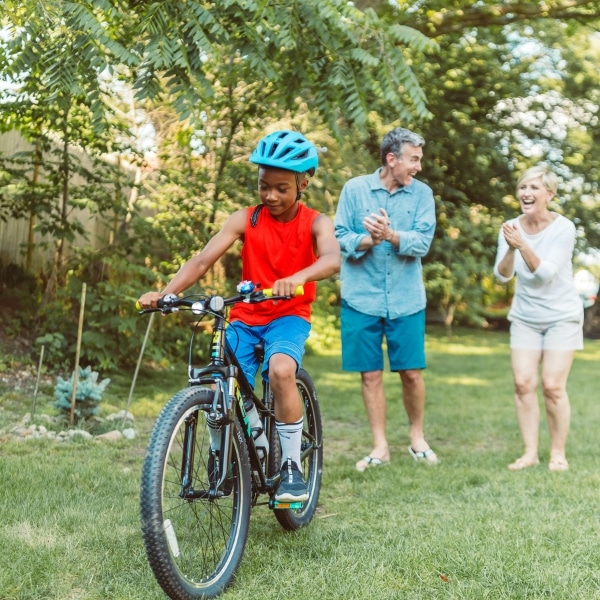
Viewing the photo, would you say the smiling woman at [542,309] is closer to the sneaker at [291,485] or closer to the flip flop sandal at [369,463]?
the flip flop sandal at [369,463]

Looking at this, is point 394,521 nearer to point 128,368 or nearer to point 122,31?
point 122,31

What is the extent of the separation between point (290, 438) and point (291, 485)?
0.22m

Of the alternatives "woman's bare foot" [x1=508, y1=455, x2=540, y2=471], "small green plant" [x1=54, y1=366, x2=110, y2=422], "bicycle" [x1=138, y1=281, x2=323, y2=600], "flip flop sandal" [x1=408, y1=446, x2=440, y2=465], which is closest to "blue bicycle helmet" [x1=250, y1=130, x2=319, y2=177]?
"bicycle" [x1=138, y1=281, x2=323, y2=600]

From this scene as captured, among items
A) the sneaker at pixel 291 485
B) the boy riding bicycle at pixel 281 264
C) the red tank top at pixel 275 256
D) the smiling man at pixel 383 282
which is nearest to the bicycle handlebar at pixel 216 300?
the boy riding bicycle at pixel 281 264

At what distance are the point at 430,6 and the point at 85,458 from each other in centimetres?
776

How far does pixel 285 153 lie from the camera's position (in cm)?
361

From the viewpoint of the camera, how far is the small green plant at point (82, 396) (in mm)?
6238

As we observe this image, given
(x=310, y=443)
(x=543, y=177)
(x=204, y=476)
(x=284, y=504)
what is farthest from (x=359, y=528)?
(x=543, y=177)

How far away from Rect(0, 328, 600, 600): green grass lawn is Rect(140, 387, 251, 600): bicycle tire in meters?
0.14

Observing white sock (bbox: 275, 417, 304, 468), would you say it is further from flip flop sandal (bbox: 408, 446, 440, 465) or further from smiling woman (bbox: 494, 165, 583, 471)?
smiling woman (bbox: 494, 165, 583, 471)

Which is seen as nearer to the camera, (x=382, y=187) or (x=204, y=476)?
(x=204, y=476)

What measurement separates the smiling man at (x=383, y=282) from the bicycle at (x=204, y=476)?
7.23ft

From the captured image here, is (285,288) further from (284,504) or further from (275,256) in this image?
(284,504)

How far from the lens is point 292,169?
11.8 ft
